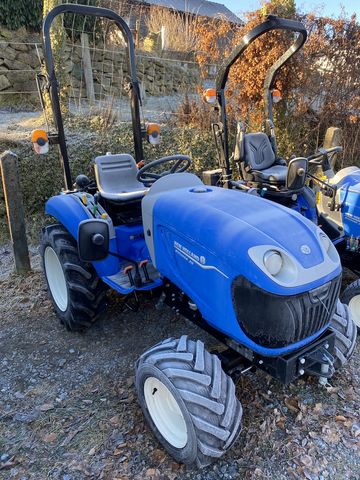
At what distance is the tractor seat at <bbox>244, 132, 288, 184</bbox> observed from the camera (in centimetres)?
441

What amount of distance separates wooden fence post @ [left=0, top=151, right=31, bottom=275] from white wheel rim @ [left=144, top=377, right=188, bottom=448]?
2.44m

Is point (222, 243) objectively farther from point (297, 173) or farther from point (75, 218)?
point (297, 173)

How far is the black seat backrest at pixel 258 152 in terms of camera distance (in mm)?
4500

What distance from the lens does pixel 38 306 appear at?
3.47 metres

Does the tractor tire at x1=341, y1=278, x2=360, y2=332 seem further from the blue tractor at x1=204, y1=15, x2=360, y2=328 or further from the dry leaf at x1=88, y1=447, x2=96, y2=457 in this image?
the dry leaf at x1=88, y1=447, x2=96, y2=457

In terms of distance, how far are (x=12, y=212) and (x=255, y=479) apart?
3126mm

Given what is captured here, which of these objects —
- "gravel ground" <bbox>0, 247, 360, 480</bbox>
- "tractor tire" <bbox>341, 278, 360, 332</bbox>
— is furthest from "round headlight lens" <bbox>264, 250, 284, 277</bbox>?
"tractor tire" <bbox>341, 278, 360, 332</bbox>

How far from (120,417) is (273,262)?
1239mm

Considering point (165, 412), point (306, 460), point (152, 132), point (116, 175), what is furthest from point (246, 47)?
point (306, 460)

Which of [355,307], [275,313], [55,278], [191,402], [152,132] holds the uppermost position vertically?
[152,132]

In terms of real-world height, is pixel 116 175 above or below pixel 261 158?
above

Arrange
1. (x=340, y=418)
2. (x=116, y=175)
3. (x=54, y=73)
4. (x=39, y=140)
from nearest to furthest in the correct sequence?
(x=340, y=418) < (x=39, y=140) < (x=54, y=73) < (x=116, y=175)

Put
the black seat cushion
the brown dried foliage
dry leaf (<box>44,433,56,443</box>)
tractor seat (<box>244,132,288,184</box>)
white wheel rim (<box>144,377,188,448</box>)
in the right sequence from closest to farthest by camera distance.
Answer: white wheel rim (<box>144,377,188,448</box>), dry leaf (<box>44,433,56,443</box>), the black seat cushion, tractor seat (<box>244,132,288,184</box>), the brown dried foliage

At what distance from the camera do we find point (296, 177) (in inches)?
143
